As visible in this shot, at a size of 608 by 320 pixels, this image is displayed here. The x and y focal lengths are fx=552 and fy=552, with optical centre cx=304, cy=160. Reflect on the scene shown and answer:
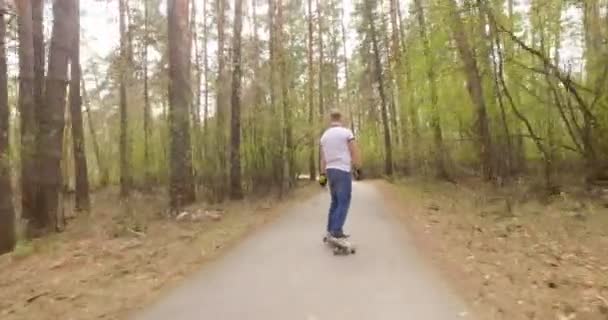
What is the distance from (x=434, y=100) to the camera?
20.6m

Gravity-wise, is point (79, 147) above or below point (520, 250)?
above

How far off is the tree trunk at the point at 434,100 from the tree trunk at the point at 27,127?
12970mm

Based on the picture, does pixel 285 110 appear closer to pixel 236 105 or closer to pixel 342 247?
pixel 236 105

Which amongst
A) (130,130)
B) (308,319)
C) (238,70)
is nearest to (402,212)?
(238,70)

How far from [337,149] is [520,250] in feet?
10.3

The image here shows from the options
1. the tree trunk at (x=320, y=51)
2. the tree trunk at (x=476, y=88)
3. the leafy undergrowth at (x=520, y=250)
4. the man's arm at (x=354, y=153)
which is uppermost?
the tree trunk at (x=320, y=51)

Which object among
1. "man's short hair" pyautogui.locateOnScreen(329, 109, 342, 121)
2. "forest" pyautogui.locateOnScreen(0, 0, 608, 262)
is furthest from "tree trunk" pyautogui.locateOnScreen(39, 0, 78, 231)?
"man's short hair" pyautogui.locateOnScreen(329, 109, 342, 121)

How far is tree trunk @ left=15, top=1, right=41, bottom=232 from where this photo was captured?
10.2 meters

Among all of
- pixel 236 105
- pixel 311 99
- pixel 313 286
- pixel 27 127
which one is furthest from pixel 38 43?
pixel 311 99

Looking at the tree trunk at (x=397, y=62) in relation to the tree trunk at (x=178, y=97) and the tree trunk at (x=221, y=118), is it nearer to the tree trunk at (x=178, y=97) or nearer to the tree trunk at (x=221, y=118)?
the tree trunk at (x=221, y=118)

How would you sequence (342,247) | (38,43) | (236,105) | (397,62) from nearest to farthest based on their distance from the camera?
(342,247)
(38,43)
(236,105)
(397,62)

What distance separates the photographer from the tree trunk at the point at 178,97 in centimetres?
1343

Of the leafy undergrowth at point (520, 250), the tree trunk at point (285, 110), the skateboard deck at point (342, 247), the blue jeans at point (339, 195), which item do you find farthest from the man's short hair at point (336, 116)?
the tree trunk at point (285, 110)

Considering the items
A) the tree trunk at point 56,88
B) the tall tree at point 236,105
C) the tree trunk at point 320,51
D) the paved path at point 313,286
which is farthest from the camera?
the tree trunk at point 320,51
